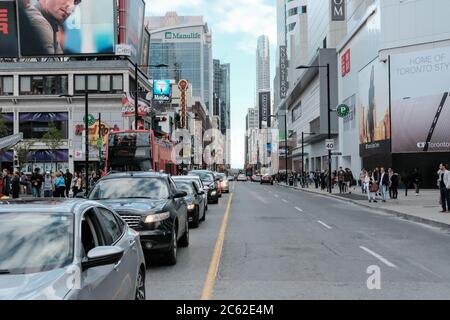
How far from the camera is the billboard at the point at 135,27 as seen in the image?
219ft

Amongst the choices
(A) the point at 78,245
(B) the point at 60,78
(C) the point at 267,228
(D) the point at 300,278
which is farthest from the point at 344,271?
(B) the point at 60,78

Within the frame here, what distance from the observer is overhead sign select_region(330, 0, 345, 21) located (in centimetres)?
7238

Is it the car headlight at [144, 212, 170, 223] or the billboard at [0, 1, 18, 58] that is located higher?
the billboard at [0, 1, 18, 58]

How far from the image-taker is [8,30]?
63.2m

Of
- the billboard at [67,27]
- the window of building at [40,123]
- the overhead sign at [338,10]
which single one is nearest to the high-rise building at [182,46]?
the overhead sign at [338,10]

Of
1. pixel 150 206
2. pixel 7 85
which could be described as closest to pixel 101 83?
pixel 7 85

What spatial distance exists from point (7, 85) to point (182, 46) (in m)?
117

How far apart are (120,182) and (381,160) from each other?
1566 inches

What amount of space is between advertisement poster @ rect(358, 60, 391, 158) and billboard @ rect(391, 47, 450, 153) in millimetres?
967

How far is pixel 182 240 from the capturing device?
12344 mm

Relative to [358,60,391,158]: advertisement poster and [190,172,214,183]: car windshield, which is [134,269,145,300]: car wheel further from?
[358,60,391,158]: advertisement poster

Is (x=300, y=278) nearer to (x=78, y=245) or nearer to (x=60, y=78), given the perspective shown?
(x=78, y=245)

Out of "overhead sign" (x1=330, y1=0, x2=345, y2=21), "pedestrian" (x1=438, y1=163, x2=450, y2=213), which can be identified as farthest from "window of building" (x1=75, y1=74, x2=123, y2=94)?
"pedestrian" (x1=438, y1=163, x2=450, y2=213)

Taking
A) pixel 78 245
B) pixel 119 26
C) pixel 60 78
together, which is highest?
pixel 119 26
